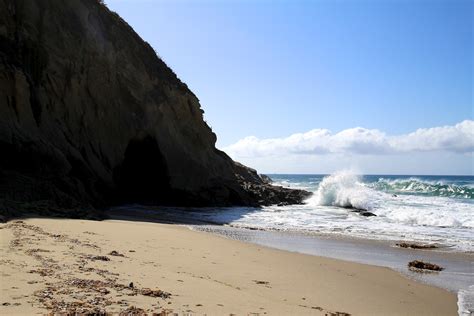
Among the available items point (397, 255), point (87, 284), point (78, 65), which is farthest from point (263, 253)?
point (78, 65)

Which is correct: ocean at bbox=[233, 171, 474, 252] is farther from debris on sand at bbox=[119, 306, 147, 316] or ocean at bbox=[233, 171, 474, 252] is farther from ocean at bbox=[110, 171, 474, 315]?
debris on sand at bbox=[119, 306, 147, 316]

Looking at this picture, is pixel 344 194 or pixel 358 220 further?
pixel 344 194

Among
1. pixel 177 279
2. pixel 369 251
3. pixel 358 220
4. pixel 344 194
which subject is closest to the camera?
pixel 177 279

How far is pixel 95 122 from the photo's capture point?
1892 centimetres

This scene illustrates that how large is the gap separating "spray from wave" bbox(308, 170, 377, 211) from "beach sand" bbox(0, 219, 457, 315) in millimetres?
15801

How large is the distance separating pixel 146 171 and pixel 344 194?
11.3m

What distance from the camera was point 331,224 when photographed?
52.6ft

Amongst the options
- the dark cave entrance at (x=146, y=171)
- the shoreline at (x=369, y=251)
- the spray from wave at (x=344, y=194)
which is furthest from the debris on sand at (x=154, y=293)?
the spray from wave at (x=344, y=194)

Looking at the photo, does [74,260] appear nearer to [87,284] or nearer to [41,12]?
[87,284]

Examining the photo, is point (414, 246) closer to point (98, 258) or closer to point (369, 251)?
point (369, 251)

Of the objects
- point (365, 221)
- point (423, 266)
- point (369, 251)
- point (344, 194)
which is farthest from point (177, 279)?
point (344, 194)

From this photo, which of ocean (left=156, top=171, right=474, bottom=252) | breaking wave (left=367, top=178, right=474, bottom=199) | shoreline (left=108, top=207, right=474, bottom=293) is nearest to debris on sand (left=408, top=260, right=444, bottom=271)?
shoreline (left=108, top=207, right=474, bottom=293)

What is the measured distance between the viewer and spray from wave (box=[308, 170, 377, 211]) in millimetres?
24352

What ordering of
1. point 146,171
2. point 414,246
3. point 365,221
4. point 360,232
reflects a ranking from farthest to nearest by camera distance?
point 146,171
point 365,221
point 360,232
point 414,246
